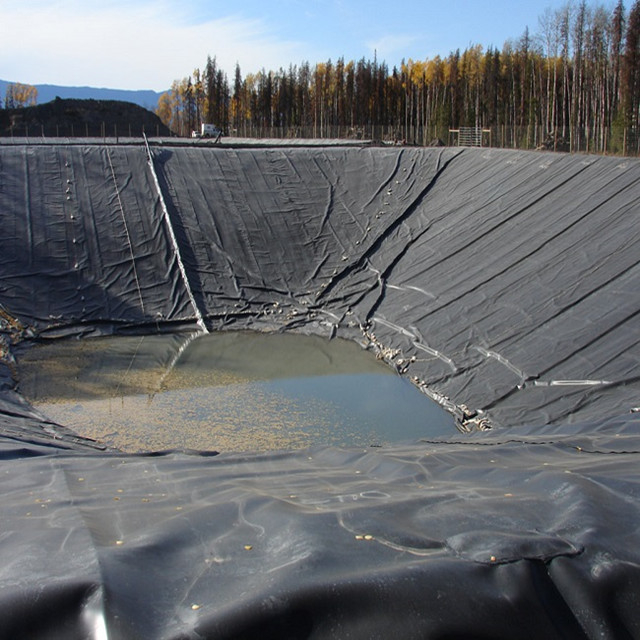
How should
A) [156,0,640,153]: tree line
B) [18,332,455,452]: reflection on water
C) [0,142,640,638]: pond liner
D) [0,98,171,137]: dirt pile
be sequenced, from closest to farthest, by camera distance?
1. [0,142,640,638]: pond liner
2. [18,332,455,452]: reflection on water
3. [156,0,640,153]: tree line
4. [0,98,171,137]: dirt pile

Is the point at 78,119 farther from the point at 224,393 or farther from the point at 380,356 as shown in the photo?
the point at 224,393

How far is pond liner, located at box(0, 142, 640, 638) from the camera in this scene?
6.31 ft

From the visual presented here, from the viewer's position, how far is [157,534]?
2.36 m

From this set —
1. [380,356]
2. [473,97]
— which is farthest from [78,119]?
[380,356]

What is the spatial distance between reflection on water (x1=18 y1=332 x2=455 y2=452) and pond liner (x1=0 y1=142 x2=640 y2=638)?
0.38 meters

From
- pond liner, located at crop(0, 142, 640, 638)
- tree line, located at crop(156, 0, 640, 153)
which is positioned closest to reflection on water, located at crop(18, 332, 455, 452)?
pond liner, located at crop(0, 142, 640, 638)

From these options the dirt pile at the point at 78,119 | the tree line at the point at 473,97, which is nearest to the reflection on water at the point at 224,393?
the tree line at the point at 473,97

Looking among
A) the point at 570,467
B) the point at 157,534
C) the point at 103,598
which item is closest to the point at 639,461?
the point at 570,467

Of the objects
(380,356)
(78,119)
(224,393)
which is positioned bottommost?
(224,393)

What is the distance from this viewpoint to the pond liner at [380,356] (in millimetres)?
1923

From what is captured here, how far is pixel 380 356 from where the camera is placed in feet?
32.5

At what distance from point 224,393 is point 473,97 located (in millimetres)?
29453

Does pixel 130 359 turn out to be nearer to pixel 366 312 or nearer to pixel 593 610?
pixel 366 312

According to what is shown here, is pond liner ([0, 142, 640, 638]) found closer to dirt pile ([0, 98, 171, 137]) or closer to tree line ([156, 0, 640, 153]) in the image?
tree line ([156, 0, 640, 153])
